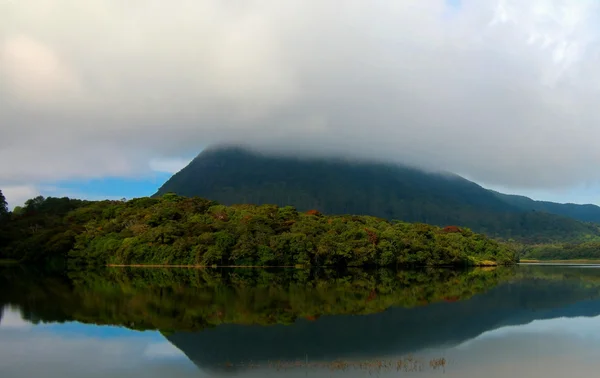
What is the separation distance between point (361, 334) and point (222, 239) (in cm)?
5944

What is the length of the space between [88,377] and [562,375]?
54.7 ft

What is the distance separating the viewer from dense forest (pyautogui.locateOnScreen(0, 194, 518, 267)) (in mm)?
82688

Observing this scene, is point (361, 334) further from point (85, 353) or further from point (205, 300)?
point (205, 300)

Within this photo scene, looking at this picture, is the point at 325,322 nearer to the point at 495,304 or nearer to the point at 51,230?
the point at 495,304

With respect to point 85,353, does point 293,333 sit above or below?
above

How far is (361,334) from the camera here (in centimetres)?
2491

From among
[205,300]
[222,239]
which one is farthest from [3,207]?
[205,300]

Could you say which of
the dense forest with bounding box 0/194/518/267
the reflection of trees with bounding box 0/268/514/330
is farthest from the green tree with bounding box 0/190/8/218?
→ the reflection of trees with bounding box 0/268/514/330

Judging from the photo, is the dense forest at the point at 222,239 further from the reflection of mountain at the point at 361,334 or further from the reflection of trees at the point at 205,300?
the reflection of mountain at the point at 361,334

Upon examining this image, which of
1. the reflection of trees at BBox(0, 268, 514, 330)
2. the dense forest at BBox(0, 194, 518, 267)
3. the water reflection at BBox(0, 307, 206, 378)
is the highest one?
the dense forest at BBox(0, 194, 518, 267)

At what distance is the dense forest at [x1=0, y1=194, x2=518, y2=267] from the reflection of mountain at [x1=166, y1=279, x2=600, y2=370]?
47312 millimetres

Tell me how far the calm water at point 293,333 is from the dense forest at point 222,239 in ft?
125

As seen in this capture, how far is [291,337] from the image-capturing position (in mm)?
23828

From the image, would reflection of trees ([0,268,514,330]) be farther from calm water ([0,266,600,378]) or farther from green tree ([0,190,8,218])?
green tree ([0,190,8,218])
